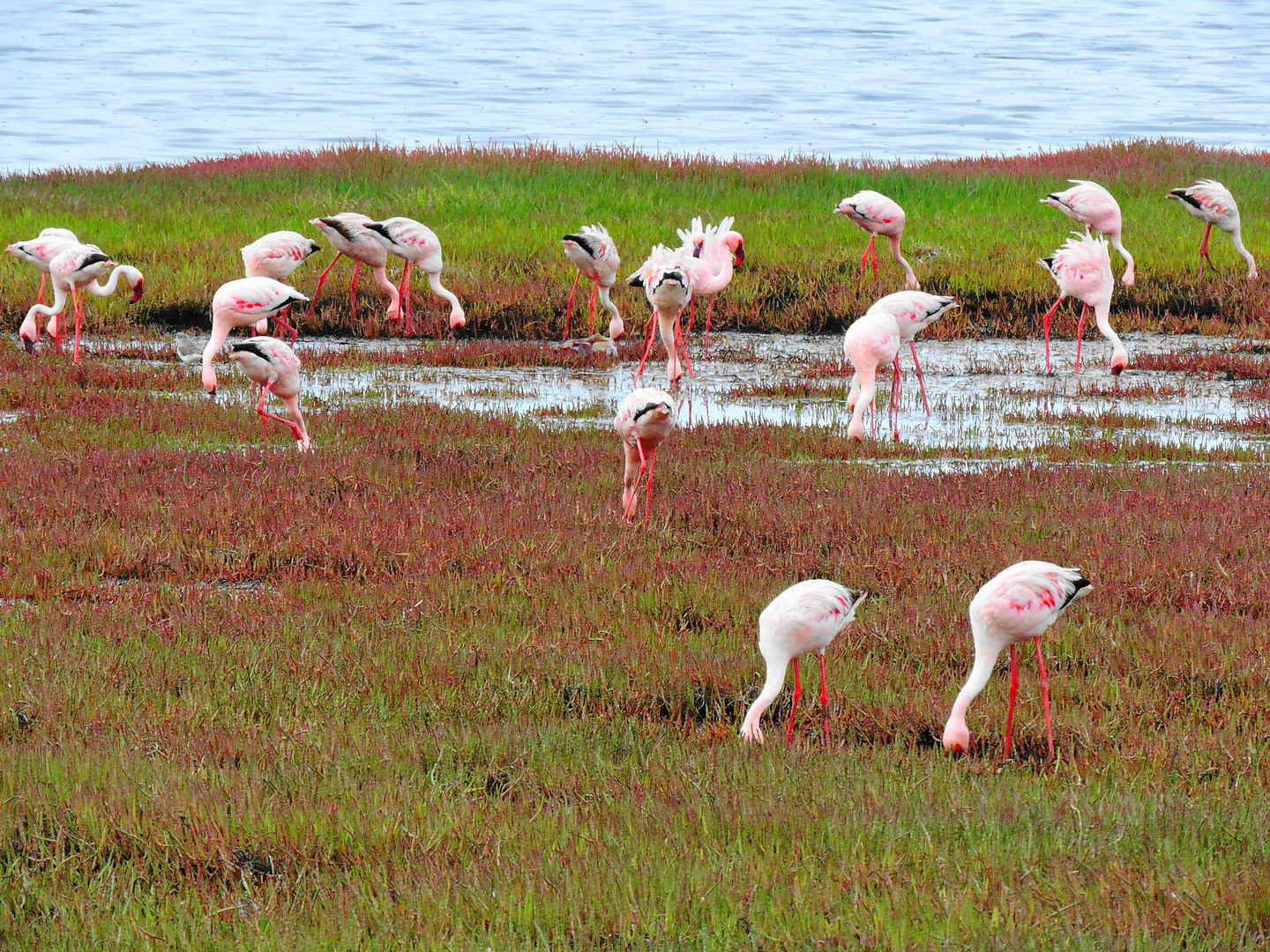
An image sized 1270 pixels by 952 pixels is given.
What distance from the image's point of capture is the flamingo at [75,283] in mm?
13211

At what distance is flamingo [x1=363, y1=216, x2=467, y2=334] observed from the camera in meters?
14.6

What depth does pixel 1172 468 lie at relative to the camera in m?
10.1

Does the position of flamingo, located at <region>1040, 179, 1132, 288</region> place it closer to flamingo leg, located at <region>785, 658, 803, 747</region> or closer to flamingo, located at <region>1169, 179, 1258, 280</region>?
flamingo, located at <region>1169, 179, 1258, 280</region>

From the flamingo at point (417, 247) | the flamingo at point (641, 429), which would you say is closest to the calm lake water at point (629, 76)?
the flamingo at point (417, 247)

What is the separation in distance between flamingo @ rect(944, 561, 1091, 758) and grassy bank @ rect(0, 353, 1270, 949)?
162 mm

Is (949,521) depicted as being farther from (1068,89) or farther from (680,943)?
(1068,89)

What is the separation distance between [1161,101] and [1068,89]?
5003 millimetres

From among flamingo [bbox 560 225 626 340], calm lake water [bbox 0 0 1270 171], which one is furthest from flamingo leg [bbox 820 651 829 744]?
calm lake water [bbox 0 0 1270 171]

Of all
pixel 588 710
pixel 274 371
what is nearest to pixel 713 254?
pixel 274 371

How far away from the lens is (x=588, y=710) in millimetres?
5738

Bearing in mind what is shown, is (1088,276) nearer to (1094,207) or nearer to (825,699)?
(1094,207)

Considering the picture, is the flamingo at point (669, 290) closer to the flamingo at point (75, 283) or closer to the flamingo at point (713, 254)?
the flamingo at point (713, 254)

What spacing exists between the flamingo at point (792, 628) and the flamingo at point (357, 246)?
10003mm

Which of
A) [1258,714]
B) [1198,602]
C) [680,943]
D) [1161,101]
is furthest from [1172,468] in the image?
[1161,101]
